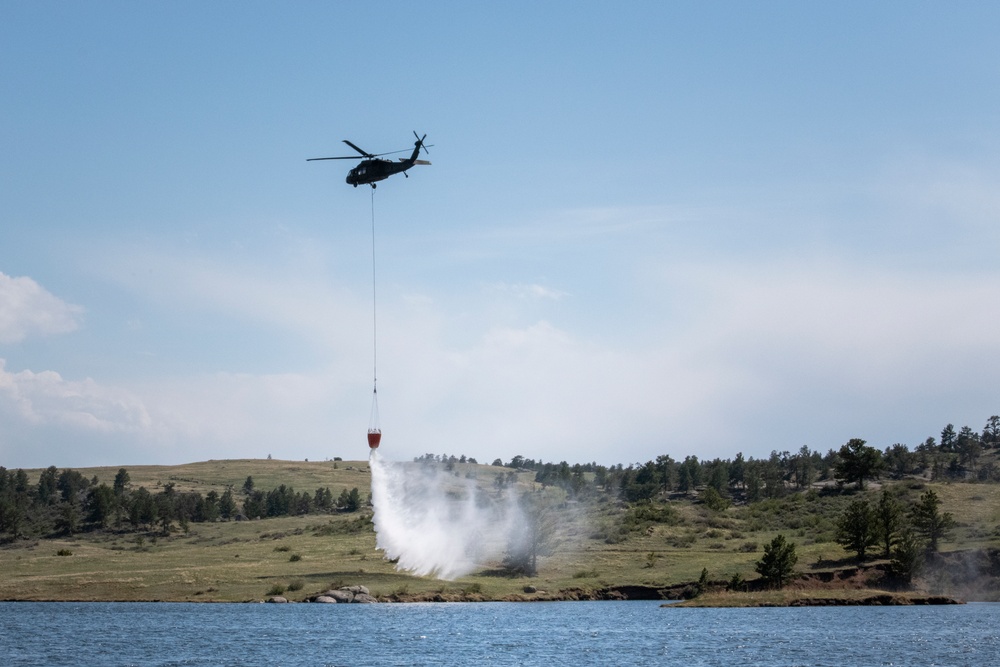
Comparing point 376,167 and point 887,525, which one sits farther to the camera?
point 887,525

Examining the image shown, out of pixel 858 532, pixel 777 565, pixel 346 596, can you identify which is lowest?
pixel 346 596

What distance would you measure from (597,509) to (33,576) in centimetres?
7580

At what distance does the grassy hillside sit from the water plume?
261cm

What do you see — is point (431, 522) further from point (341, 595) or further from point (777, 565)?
point (777, 565)

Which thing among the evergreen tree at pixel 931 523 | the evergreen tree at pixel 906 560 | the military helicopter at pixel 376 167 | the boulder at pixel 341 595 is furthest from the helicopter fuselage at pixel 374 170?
the evergreen tree at pixel 931 523

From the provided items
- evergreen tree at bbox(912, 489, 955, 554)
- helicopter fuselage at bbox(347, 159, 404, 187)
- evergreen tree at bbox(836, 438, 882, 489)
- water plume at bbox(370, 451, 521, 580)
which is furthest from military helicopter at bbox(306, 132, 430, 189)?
evergreen tree at bbox(836, 438, 882, 489)

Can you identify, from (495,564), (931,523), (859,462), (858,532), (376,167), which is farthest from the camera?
(859,462)

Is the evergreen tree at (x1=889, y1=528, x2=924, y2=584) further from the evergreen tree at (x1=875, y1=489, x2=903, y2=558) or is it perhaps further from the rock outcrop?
the rock outcrop

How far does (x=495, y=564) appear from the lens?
120500 millimetres

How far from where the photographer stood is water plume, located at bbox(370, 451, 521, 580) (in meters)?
110

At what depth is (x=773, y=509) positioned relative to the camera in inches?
6171

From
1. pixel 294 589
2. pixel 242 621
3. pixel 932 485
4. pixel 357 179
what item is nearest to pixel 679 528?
pixel 932 485

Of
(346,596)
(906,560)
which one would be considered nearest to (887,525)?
(906,560)

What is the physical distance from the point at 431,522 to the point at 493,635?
1593 inches
